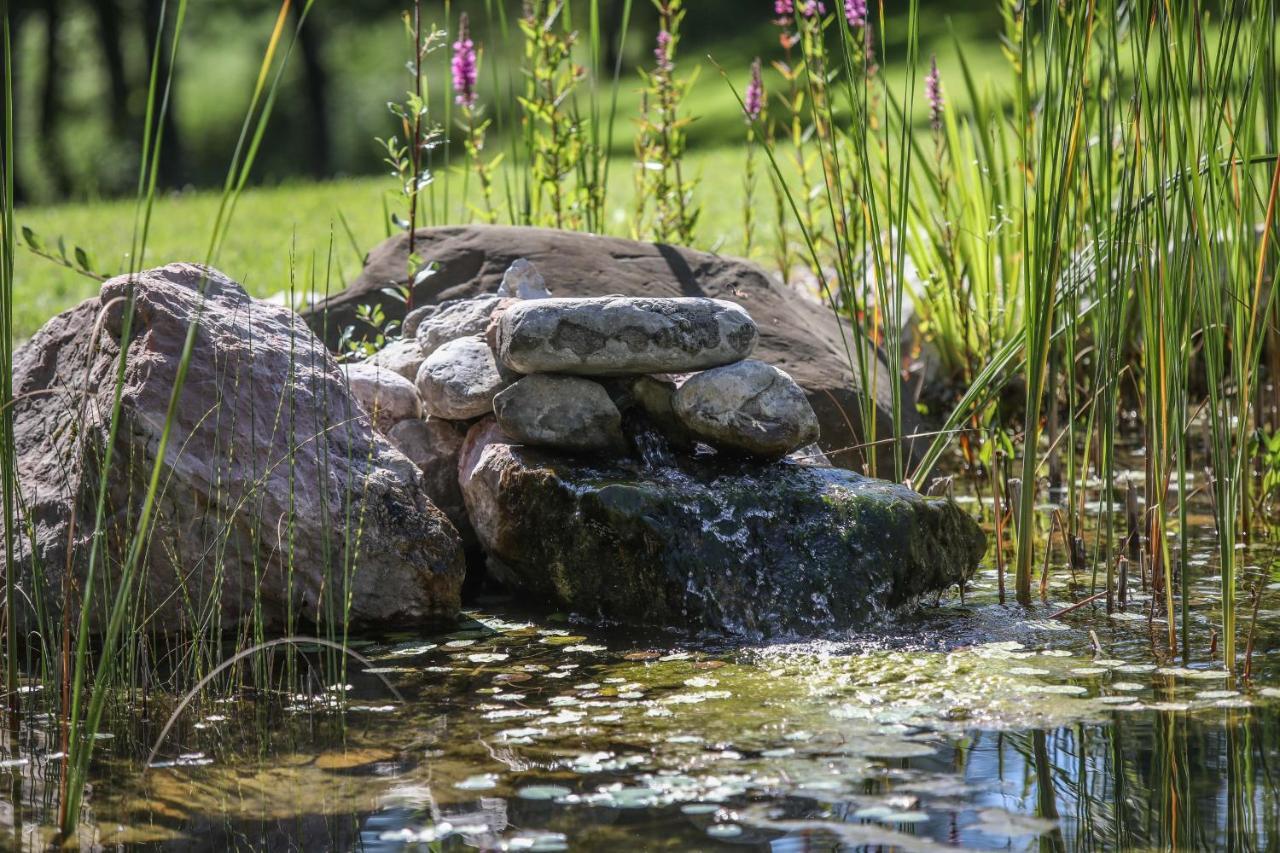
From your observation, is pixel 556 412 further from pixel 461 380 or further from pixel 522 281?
pixel 522 281

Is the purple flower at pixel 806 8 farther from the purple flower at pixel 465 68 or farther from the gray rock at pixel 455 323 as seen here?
the gray rock at pixel 455 323

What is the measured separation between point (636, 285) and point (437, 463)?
3.22ft

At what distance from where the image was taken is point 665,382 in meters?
3.76

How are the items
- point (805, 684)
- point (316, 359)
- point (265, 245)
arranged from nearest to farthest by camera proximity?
1. point (805, 684)
2. point (316, 359)
3. point (265, 245)

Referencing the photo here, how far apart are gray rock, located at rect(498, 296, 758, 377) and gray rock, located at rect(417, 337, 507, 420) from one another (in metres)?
0.23

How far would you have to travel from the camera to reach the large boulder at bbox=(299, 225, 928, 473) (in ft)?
14.6

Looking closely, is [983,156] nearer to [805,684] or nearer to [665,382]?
[665,382]

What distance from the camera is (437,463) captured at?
4.07 meters

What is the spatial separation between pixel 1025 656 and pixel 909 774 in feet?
2.60

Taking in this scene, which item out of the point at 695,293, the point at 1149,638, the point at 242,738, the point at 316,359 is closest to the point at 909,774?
the point at 1149,638

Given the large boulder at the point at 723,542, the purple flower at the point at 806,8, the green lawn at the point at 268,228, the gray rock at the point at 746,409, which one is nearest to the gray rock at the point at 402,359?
the large boulder at the point at 723,542

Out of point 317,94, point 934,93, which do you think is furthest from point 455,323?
point 317,94

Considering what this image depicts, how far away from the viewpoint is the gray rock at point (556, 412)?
3691mm

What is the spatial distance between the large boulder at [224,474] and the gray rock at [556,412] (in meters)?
0.31
